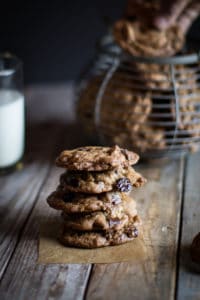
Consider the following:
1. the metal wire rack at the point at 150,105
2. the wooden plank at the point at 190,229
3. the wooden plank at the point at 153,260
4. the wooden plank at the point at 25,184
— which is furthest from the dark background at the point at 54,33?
the wooden plank at the point at 153,260

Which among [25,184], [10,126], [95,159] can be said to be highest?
[95,159]

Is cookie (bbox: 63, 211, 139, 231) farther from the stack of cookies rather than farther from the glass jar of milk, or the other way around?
the glass jar of milk

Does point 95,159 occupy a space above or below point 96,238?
above

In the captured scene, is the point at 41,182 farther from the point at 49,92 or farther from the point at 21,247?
the point at 49,92

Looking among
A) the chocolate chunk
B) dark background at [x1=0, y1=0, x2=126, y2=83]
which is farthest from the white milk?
dark background at [x1=0, y1=0, x2=126, y2=83]

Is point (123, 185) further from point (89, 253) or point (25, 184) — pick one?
point (25, 184)

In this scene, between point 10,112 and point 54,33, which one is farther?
point 54,33

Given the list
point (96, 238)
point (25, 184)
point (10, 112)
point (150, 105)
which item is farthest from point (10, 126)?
point (96, 238)
